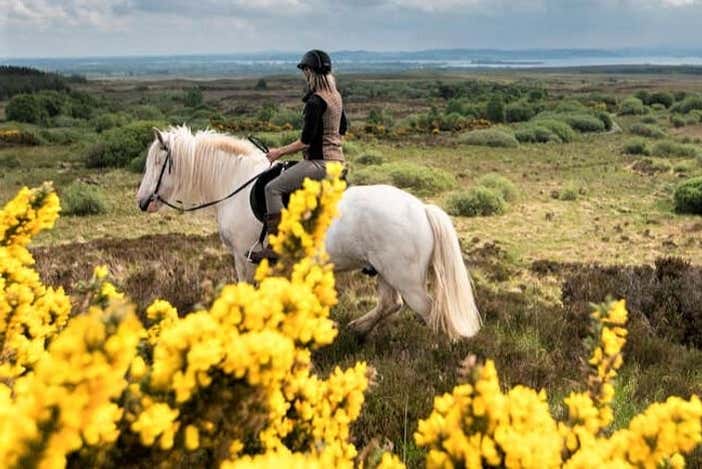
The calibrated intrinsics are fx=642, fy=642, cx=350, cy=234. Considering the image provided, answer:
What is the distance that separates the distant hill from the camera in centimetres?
7706

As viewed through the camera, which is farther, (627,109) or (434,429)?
(627,109)

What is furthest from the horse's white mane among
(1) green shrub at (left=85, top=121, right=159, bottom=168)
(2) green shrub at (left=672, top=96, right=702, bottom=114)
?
(2) green shrub at (left=672, top=96, right=702, bottom=114)

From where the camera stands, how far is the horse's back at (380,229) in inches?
233

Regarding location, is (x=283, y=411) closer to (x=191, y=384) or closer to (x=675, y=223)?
(x=191, y=384)

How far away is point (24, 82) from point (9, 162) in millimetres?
60296

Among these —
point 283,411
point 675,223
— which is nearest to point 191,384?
point 283,411

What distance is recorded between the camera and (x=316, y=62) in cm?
591

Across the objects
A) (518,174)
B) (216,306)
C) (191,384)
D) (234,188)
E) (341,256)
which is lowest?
(518,174)

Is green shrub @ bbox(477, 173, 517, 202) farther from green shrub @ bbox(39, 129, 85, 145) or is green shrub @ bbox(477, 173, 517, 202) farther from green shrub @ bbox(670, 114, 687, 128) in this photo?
green shrub @ bbox(670, 114, 687, 128)

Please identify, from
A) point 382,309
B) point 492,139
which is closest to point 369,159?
point 492,139

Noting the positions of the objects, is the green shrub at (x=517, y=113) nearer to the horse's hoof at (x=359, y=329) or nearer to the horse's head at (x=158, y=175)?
the horse's head at (x=158, y=175)

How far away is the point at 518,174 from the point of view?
24688 mm

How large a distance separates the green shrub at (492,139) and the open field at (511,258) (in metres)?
0.12

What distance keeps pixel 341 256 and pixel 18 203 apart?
386 centimetres
